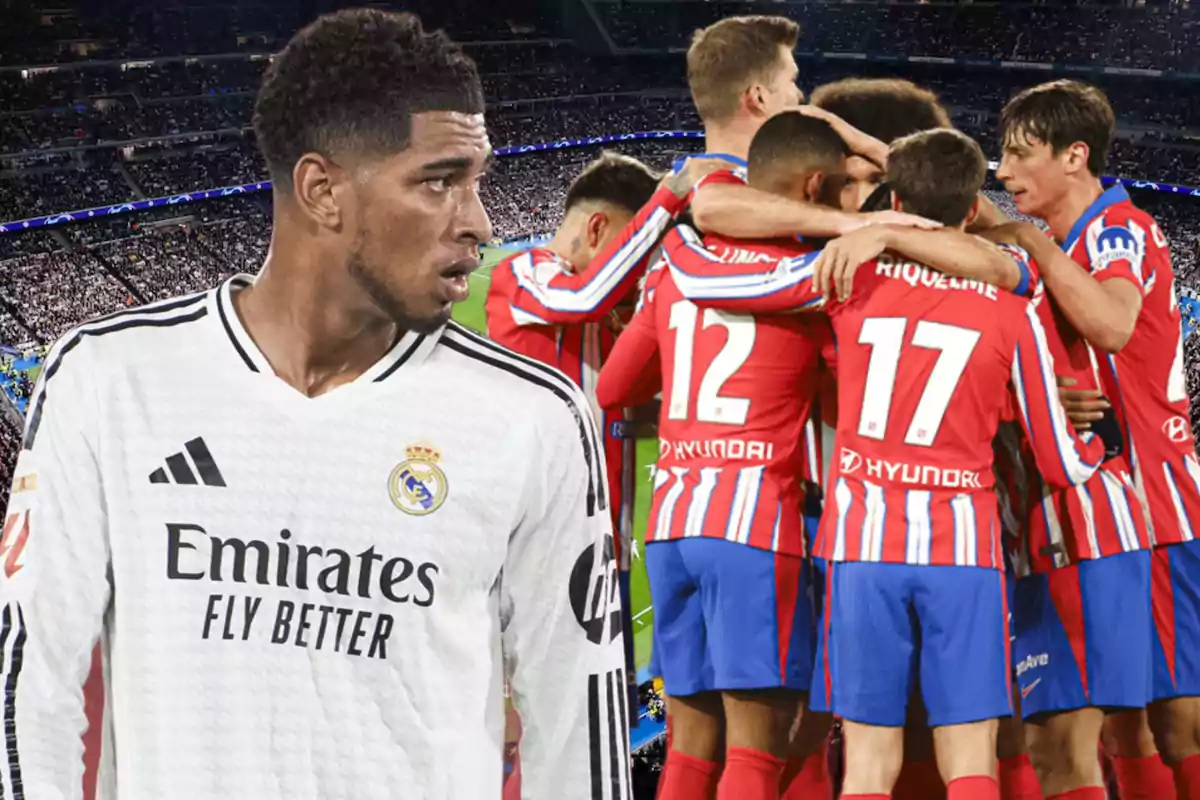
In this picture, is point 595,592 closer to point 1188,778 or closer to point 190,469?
point 190,469

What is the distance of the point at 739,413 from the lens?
272cm

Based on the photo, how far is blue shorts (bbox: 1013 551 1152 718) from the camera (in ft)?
9.16

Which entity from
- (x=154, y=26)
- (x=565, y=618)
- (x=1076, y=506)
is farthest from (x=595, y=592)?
(x=154, y=26)

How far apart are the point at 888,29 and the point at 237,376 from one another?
27.8 m

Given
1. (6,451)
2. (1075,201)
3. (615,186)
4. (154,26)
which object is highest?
(154,26)

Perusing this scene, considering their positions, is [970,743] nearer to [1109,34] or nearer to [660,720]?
[660,720]

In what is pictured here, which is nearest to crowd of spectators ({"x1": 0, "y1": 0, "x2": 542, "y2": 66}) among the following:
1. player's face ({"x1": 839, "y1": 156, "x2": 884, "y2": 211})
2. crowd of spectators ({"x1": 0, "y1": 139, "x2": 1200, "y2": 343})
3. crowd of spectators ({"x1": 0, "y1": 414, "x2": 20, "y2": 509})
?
crowd of spectators ({"x1": 0, "y1": 139, "x2": 1200, "y2": 343})

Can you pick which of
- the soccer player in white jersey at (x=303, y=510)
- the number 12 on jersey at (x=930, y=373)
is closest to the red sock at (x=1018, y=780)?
the number 12 on jersey at (x=930, y=373)

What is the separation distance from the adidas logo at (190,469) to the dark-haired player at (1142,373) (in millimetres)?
2228

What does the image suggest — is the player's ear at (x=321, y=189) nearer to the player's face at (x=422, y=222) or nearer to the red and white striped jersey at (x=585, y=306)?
the player's face at (x=422, y=222)

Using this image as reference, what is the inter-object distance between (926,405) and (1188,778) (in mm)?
1338

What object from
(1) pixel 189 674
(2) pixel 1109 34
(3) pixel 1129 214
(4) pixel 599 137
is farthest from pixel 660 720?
(4) pixel 599 137

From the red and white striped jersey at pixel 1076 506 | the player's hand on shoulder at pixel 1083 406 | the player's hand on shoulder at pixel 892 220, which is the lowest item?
the red and white striped jersey at pixel 1076 506

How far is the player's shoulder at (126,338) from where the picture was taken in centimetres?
149
